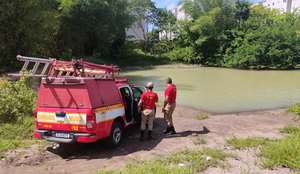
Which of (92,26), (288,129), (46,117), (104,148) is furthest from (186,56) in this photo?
(46,117)

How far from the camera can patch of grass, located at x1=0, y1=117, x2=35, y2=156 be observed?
23.3 feet

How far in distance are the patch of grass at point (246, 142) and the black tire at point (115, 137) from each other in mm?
2629

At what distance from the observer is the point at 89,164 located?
614 cm

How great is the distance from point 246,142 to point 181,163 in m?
1.98

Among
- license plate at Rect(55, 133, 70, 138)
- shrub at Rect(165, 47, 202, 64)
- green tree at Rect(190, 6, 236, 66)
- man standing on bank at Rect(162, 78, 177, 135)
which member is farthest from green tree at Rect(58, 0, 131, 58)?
license plate at Rect(55, 133, 70, 138)

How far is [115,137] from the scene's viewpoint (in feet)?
23.6

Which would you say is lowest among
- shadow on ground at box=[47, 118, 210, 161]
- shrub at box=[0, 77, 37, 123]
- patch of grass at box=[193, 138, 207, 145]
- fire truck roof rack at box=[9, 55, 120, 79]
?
shadow on ground at box=[47, 118, 210, 161]

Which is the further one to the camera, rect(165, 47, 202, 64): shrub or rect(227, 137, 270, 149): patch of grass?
rect(165, 47, 202, 64): shrub

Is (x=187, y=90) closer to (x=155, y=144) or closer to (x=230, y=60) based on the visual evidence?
(x=155, y=144)

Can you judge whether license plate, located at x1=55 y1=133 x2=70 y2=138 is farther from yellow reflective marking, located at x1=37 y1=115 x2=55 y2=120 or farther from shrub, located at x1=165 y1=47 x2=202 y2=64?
shrub, located at x1=165 y1=47 x2=202 y2=64

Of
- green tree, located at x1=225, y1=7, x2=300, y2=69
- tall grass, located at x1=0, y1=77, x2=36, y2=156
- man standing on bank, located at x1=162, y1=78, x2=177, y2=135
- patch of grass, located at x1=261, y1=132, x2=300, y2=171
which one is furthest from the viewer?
green tree, located at x1=225, y1=7, x2=300, y2=69

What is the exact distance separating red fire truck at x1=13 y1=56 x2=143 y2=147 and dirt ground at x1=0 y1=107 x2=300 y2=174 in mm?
423

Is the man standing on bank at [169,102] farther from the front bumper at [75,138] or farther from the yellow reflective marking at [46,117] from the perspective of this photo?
the yellow reflective marking at [46,117]

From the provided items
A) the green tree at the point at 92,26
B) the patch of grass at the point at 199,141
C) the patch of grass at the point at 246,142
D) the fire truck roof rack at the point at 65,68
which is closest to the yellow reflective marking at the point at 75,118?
the fire truck roof rack at the point at 65,68
